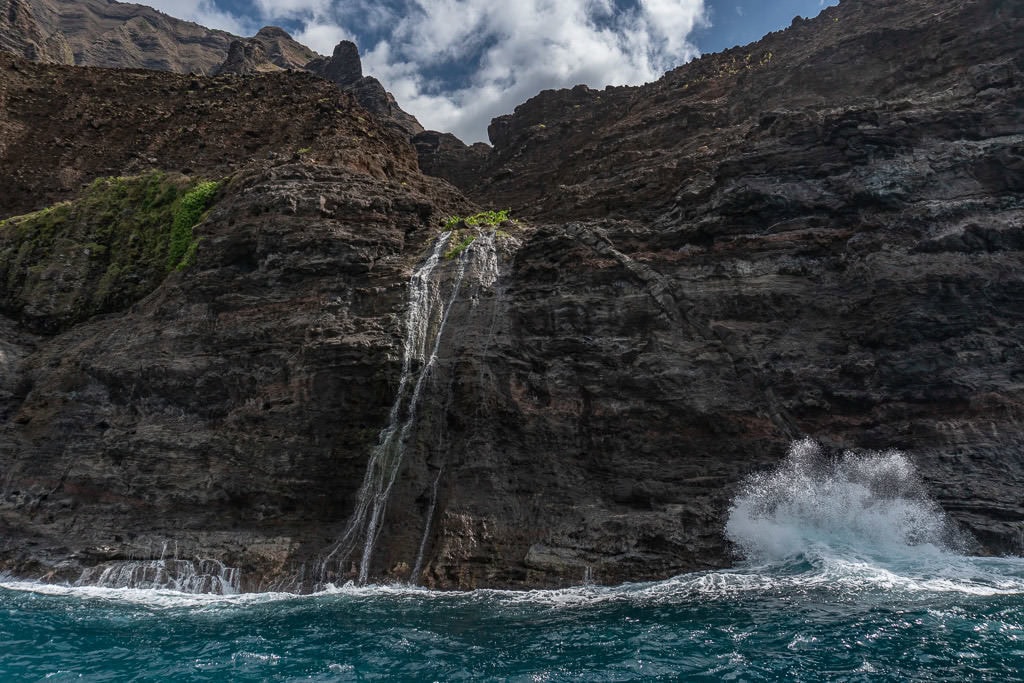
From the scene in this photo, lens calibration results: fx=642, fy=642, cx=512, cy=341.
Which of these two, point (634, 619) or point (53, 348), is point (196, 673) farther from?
point (53, 348)

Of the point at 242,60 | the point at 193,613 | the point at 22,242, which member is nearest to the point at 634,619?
the point at 193,613

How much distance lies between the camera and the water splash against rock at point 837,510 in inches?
549

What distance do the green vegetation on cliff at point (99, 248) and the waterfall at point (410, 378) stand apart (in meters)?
8.27

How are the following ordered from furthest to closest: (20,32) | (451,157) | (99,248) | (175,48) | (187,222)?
(175,48), (451,157), (20,32), (99,248), (187,222)

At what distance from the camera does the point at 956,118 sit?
19391 millimetres

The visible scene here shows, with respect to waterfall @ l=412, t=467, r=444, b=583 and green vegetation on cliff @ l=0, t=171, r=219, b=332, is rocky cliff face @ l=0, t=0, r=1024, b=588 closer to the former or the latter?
waterfall @ l=412, t=467, r=444, b=583

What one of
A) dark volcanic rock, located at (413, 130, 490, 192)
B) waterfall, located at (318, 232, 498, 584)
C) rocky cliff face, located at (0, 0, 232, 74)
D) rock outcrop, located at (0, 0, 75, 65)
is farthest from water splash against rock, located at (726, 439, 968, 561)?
rocky cliff face, located at (0, 0, 232, 74)

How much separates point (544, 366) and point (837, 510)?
26.1 feet

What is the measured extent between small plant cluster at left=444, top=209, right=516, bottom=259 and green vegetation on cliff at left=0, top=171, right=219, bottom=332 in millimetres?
8547

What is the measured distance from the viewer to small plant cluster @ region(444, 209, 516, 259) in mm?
20906

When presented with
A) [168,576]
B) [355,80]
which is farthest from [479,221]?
[355,80]

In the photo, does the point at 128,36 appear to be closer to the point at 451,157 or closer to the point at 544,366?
the point at 451,157

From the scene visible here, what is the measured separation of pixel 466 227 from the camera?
22.6 m

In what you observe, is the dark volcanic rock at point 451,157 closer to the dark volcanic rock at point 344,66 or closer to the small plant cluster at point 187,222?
the dark volcanic rock at point 344,66
